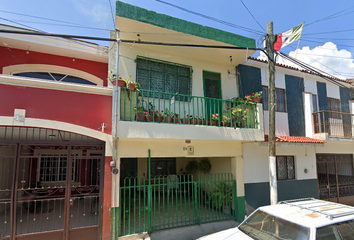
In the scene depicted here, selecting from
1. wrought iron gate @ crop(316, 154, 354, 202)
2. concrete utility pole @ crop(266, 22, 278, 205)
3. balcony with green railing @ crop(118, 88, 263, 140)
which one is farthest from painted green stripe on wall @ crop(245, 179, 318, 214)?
balcony with green railing @ crop(118, 88, 263, 140)

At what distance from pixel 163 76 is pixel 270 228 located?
5.54 meters

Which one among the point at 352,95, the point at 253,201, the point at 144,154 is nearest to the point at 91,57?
the point at 144,154

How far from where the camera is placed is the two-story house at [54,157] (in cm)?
470

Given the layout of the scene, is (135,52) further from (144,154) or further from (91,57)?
(144,154)

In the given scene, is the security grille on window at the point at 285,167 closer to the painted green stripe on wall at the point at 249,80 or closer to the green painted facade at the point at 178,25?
the painted green stripe on wall at the point at 249,80

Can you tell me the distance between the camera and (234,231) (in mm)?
4008

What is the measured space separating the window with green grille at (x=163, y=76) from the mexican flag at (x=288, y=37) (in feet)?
10.1

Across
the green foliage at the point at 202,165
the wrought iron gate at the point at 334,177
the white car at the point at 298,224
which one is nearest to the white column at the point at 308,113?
the wrought iron gate at the point at 334,177

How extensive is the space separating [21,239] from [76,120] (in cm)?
319

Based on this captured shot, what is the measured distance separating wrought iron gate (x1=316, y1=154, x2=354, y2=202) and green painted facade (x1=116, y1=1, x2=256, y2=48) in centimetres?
702

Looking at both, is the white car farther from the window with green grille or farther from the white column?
the white column

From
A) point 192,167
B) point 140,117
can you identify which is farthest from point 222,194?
point 140,117

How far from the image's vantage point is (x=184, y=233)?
5836mm

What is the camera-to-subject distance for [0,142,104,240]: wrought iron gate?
4.77 meters
